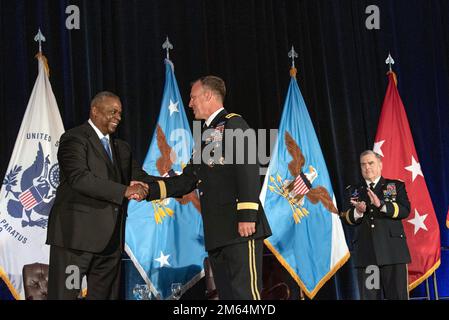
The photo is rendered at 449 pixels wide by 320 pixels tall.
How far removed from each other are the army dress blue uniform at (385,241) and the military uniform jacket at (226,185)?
5.56 feet

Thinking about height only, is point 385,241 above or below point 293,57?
below

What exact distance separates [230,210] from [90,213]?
0.84 metres

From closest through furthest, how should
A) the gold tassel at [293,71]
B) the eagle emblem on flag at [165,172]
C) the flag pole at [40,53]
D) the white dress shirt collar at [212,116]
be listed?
the white dress shirt collar at [212,116] → the eagle emblem on flag at [165,172] → the flag pole at [40,53] → the gold tassel at [293,71]

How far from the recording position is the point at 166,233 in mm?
5816

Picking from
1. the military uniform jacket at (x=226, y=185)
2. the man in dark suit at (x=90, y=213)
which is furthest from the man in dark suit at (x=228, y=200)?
the man in dark suit at (x=90, y=213)

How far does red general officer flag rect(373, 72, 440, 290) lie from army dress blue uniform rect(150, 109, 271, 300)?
316 centimetres

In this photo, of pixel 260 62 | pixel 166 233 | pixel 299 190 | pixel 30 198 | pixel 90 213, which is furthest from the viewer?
pixel 260 62

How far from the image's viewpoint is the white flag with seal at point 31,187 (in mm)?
5527

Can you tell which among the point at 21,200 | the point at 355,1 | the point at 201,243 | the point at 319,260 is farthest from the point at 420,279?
the point at 21,200

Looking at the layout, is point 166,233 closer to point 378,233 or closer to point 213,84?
point 378,233

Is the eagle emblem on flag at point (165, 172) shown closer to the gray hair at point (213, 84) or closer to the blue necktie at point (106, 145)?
the blue necktie at point (106, 145)

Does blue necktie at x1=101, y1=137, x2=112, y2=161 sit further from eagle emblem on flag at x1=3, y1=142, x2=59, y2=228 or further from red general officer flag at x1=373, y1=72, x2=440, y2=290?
red general officer flag at x1=373, y1=72, x2=440, y2=290

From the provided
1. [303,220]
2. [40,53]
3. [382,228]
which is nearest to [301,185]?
[303,220]

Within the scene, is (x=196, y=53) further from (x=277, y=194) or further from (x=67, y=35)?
(x=277, y=194)
